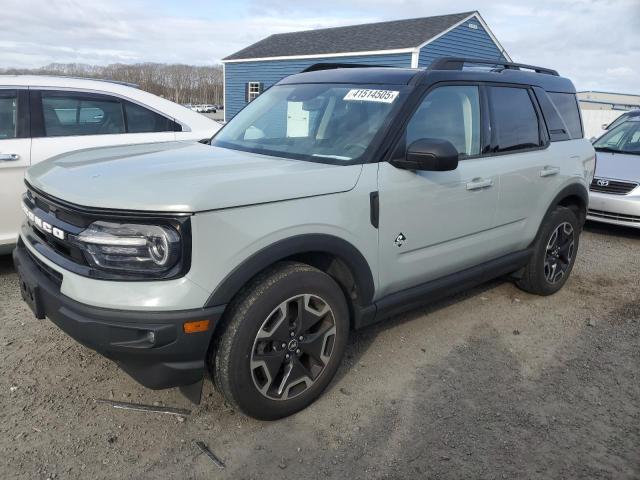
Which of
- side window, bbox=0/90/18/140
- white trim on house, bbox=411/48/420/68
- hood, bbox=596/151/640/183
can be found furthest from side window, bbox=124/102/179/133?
white trim on house, bbox=411/48/420/68

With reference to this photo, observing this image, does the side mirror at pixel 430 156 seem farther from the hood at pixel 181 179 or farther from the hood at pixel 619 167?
the hood at pixel 619 167

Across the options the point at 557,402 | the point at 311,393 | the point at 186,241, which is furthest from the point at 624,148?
the point at 186,241

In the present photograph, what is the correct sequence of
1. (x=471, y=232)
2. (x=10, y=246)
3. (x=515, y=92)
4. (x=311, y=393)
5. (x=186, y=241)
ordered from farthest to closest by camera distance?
(x=10, y=246)
(x=515, y=92)
(x=471, y=232)
(x=311, y=393)
(x=186, y=241)

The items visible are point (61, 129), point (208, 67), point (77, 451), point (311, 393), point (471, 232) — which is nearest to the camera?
point (77, 451)

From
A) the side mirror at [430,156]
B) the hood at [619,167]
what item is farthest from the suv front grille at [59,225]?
the hood at [619,167]

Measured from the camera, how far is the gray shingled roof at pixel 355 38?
21.2 metres

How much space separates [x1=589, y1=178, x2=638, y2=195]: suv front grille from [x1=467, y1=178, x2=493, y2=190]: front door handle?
405 cm

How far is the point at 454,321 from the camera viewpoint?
13.9ft

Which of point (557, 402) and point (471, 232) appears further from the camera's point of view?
point (471, 232)

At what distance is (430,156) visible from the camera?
295 cm

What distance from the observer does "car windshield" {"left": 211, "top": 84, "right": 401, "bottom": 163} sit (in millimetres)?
3186

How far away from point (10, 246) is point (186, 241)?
9.80 feet

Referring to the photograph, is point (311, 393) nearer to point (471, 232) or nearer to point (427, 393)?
point (427, 393)

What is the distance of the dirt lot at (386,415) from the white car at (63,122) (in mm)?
1006
